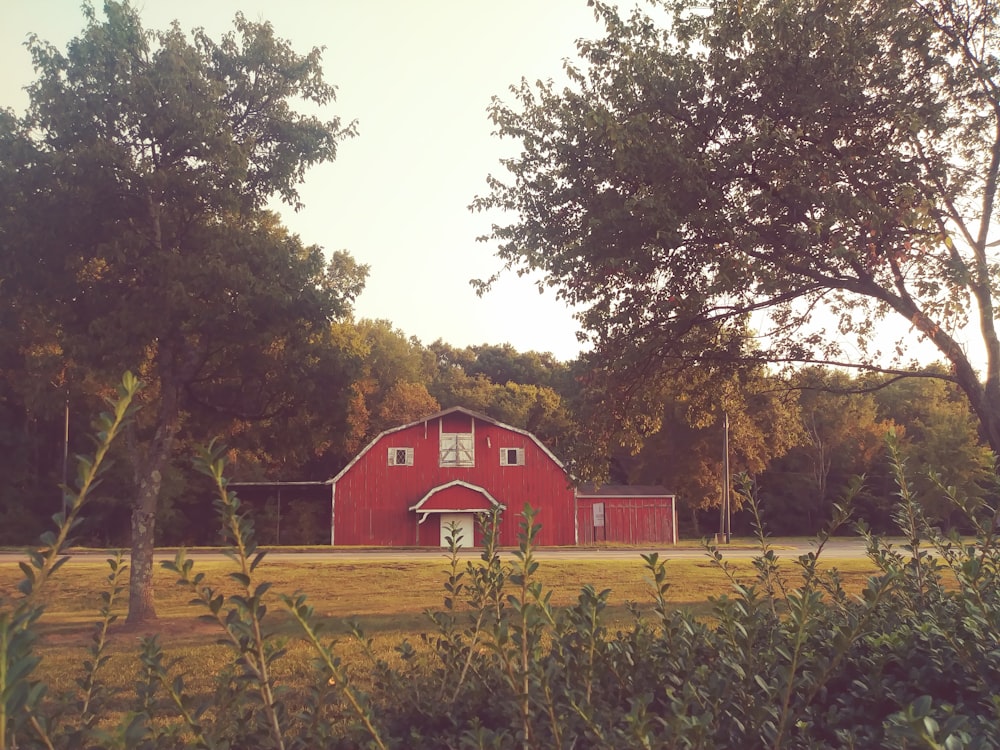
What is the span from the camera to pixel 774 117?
12266 millimetres

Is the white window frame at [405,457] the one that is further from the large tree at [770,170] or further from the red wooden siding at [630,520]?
the large tree at [770,170]

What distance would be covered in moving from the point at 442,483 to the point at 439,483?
0.69 feet

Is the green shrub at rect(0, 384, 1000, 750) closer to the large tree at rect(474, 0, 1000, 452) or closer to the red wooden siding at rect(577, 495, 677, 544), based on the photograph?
the large tree at rect(474, 0, 1000, 452)

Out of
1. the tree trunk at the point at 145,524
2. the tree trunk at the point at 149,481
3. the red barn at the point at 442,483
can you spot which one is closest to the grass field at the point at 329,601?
the tree trunk at the point at 145,524

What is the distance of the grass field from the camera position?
9320 mm

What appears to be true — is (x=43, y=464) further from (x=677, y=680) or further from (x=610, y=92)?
(x=677, y=680)

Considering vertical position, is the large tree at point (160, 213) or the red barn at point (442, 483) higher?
the large tree at point (160, 213)

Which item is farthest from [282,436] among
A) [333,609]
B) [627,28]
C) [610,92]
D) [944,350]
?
[944,350]

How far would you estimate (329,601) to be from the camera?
50.4 feet

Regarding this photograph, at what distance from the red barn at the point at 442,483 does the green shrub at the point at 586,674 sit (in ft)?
123

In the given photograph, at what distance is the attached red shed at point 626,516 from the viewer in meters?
44.7

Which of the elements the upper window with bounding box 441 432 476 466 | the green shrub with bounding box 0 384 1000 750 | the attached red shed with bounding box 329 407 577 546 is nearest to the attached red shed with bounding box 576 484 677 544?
the attached red shed with bounding box 329 407 577 546

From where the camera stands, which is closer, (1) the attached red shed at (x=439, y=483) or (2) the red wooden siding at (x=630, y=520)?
(1) the attached red shed at (x=439, y=483)

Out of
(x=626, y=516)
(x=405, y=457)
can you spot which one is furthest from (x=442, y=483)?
(x=626, y=516)
